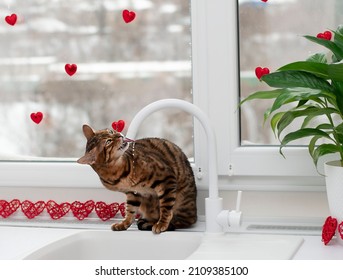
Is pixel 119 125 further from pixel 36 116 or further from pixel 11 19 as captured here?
pixel 11 19

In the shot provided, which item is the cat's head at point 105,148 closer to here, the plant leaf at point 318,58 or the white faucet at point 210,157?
the white faucet at point 210,157

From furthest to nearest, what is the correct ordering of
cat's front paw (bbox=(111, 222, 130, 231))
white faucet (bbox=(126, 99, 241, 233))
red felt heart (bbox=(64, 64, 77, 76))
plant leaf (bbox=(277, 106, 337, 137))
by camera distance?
red felt heart (bbox=(64, 64, 77, 76))
cat's front paw (bbox=(111, 222, 130, 231))
white faucet (bbox=(126, 99, 241, 233))
plant leaf (bbox=(277, 106, 337, 137))

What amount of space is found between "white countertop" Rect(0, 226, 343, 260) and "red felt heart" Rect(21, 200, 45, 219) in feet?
0.33

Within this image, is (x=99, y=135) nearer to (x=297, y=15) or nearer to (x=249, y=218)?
(x=249, y=218)

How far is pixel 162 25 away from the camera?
85.4 inches

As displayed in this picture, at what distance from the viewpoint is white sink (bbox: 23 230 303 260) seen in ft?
5.73

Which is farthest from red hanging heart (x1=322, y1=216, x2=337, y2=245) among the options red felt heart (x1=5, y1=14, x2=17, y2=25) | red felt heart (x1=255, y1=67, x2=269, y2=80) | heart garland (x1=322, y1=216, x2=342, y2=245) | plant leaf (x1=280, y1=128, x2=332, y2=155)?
red felt heart (x1=5, y1=14, x2=17, y2=25)

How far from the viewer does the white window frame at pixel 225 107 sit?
6.74 feet

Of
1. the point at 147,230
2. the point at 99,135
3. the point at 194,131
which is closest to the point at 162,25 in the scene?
the point at 194,131

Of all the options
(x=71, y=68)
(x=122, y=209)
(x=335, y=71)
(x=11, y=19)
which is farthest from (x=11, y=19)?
(x=335, y=71)

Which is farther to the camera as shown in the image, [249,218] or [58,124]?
[58,124]

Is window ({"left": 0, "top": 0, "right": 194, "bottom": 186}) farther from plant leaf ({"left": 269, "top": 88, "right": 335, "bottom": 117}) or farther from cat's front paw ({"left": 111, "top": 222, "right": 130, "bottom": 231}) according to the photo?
plant leaf ({"left": 269, "top": 88, "right": 335, "bottom": 117})

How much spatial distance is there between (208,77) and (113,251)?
59cm

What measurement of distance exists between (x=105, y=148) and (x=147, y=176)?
0.15m
